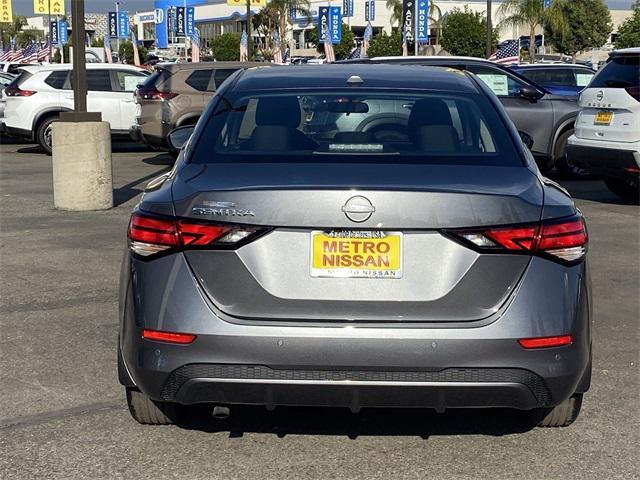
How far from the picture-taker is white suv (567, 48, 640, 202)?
11.4m

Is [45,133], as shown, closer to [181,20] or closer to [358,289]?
[358,289]

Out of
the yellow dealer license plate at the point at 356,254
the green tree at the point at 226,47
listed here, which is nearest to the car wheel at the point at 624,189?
the yellow dealer license plate at the point at 356,254

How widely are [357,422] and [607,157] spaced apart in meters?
7.74

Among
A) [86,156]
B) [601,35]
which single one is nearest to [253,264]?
[86,156]

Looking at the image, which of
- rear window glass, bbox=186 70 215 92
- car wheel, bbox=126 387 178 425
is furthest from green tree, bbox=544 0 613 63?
car wheel, bbox=126 387 178 425

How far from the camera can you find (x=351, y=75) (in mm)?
4973

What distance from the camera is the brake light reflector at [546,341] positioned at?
376 centimetres

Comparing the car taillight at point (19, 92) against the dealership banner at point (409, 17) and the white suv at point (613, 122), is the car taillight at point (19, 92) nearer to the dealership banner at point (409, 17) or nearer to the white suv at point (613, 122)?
the white suv at point (613, 122)

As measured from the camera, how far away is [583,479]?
412 centimetres

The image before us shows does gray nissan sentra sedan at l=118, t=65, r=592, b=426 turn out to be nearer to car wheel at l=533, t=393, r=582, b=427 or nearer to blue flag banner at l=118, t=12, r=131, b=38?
car wheel at l=533, t=393, r=582, b=427

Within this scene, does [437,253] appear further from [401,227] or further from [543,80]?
[543,80]

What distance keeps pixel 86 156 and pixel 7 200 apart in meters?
2.01

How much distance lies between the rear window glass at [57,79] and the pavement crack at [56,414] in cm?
1599

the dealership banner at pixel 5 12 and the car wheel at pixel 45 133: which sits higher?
the dealership banner at pixel 5 12
